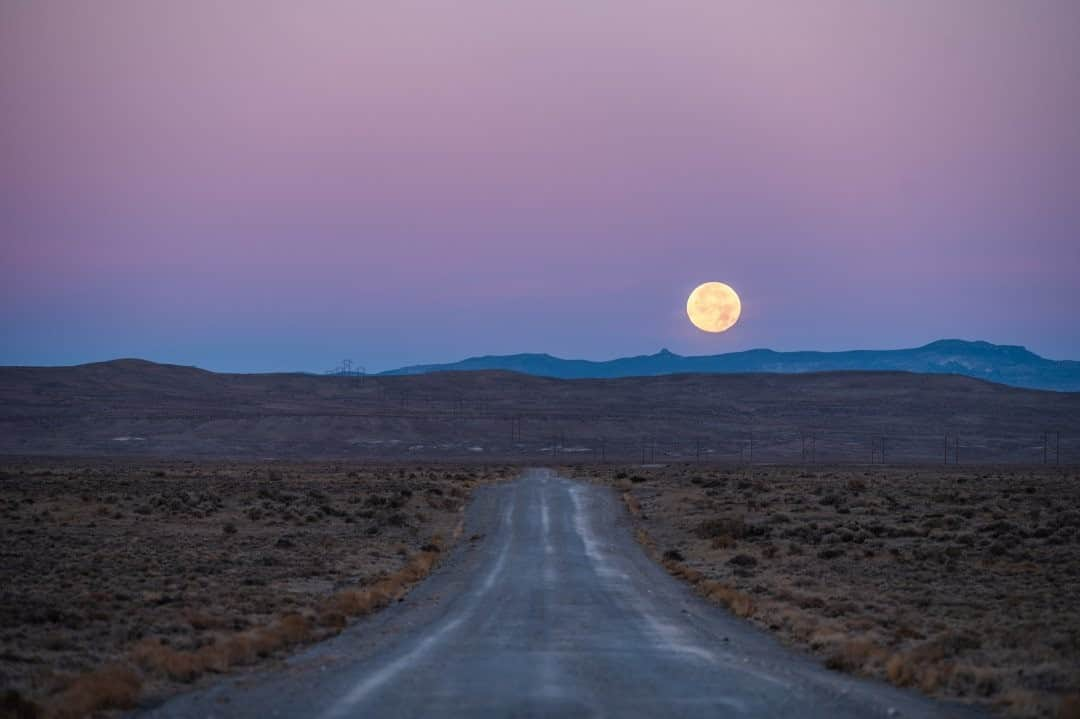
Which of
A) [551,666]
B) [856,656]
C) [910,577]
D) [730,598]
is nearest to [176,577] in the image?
[730,598]

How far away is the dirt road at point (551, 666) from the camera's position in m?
13.1

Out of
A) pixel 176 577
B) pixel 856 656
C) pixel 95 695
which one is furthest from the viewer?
pixel 176 577

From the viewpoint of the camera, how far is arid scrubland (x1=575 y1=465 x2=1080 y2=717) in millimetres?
15688

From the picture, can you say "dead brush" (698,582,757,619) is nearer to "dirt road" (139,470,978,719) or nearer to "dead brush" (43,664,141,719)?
"dirt road" (139,470,978,719)

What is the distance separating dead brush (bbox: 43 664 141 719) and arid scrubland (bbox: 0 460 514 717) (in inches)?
1.2

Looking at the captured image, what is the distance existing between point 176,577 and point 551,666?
46.6 feet

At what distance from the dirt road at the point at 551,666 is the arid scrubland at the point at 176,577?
3.66ft

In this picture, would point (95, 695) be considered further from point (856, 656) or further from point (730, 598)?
point (730, 598)

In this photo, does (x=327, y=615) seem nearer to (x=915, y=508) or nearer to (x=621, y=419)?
(x=915, y=508)

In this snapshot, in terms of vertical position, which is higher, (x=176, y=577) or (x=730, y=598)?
(x=176, y=577)

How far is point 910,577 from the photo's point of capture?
91.2 ft

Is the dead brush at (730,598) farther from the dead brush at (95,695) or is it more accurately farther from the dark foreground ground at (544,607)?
the dead brush at (95,695)

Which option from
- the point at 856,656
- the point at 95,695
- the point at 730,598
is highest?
the point at 95,695

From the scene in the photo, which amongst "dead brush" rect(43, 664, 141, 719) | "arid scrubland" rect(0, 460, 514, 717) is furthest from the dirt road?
"arid scrubland" rect(0, 460, 514, 717)
